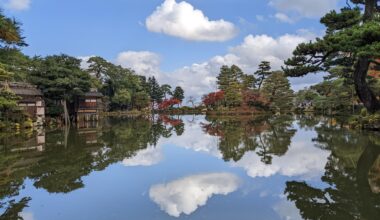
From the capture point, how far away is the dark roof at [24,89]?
73.2 ft

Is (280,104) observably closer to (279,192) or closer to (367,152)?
(367,152)

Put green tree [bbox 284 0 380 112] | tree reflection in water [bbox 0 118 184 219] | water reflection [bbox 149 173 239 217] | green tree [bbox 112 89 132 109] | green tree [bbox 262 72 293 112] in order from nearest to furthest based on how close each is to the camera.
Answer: water reflection [bbox 149 173 239 217] < tree reflection in water [bbox 0 118 184 219] < green tree [bbox 284 0 380 112] < green tree [bbox 262 72 293 112] < green tree [bbox 112 89 132 109]

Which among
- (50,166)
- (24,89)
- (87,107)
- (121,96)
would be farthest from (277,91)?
(50,166)

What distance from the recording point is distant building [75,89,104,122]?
101 ft

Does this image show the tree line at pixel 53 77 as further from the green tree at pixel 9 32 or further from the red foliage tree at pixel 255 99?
the red foliage tree at pixel 255 99

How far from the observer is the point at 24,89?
2297cm

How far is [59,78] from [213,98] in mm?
28630

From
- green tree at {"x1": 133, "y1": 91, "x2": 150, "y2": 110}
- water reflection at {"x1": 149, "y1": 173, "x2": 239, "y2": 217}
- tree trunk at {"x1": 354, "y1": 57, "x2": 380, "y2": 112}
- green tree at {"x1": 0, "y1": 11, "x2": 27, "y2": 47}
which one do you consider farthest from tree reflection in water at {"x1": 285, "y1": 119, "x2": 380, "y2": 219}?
green tree at {"x1": 133, "y1": 91, "x2": 150, "y2": 110}

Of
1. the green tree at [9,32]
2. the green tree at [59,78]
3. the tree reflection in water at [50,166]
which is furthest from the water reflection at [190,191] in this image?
the green tree at [59,78]

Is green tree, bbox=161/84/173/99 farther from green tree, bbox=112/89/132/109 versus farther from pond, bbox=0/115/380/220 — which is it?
pond, bbox=0/115/380/220

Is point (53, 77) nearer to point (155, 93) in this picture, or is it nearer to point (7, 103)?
point (7, 103)

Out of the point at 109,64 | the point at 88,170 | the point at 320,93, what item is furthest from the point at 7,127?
the point at 320,93

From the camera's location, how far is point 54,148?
11.3 m

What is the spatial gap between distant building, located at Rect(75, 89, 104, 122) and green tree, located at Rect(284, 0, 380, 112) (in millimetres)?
23236
